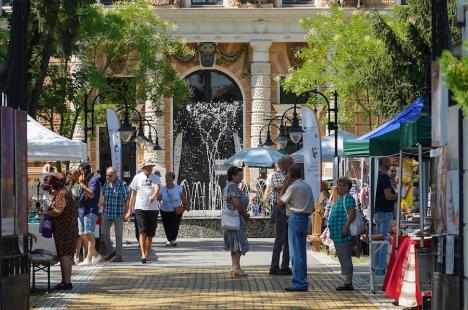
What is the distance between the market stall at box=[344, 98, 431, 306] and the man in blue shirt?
5819 millimetres

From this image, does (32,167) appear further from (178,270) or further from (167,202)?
(178,270)

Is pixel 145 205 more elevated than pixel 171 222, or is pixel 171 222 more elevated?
pixel 145 205

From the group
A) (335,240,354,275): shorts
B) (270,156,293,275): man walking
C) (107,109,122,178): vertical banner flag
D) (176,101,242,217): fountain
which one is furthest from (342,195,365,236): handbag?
(176,101,242,217): fountain

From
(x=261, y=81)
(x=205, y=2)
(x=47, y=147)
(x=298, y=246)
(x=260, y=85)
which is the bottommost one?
(x=298, y=246)

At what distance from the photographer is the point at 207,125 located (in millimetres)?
56000

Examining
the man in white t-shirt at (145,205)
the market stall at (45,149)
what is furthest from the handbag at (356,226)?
the man in white t-shirt at (145,205)

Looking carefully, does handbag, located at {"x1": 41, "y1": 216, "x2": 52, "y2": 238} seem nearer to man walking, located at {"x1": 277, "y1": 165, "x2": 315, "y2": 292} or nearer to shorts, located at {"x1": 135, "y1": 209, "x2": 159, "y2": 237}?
man walking, located at {"x1": 277, "y1": 165, "x2": 315, "y2": 292}

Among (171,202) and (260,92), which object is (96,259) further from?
(260,92)

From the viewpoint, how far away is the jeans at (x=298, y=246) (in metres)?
19.5

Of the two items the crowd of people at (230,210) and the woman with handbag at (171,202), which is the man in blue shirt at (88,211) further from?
the woman with handbag at (171,202)

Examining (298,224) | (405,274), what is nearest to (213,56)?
(298,224)

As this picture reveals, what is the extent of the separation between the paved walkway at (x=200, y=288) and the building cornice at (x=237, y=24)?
2715 centimetres

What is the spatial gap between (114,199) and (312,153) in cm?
360

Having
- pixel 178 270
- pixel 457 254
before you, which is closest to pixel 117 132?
pixel 178 270
